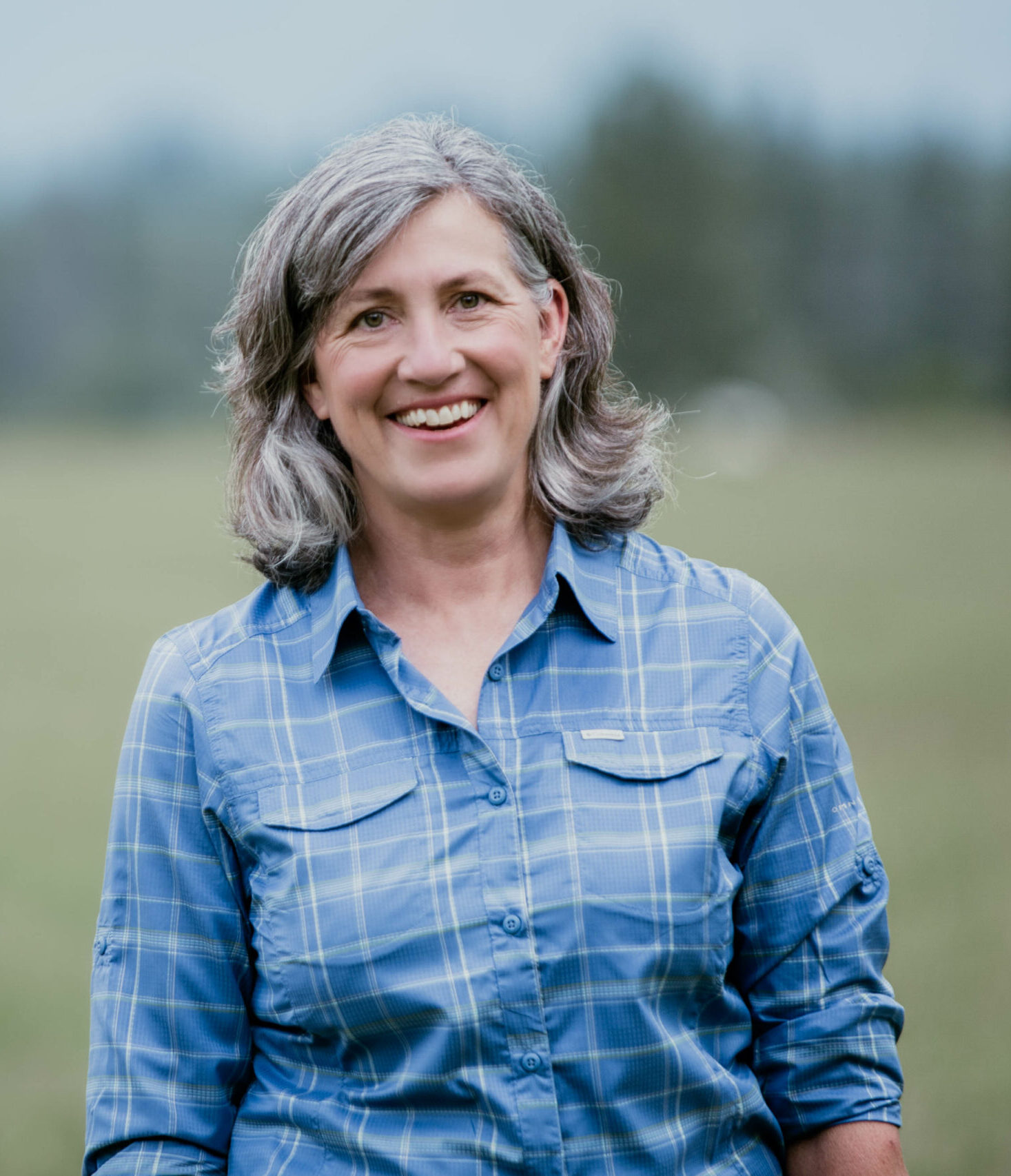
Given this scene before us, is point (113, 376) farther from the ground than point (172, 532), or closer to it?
farther from the ground

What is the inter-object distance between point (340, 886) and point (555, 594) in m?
0.51

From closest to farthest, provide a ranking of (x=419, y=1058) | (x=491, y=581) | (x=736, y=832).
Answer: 1. (x=419, y=1058)
2. (x=736, y=832)
3. (x=491, y=581)

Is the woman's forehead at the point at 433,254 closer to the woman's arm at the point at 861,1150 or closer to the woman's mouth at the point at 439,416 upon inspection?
the woman's mouth at the point at 439,416

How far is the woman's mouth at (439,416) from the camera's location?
77.6 inches

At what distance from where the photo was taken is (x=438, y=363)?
6.33 ft

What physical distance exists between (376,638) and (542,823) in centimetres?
36

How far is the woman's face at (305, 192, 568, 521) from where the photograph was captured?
6.42ft

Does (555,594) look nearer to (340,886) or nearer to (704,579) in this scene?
(704,579)

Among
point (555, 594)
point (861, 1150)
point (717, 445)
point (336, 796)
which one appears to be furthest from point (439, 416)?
point (717, 445)

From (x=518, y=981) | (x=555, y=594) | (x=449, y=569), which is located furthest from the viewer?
(x=449, y=569)

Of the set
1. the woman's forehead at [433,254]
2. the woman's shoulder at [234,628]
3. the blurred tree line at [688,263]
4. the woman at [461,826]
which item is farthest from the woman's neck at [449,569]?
the blurred tree line at [688,263]

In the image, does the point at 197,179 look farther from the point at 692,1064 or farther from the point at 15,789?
A: the point at 692,1064

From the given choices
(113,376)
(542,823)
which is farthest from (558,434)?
(113,376)

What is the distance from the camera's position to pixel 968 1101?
15.5ft
